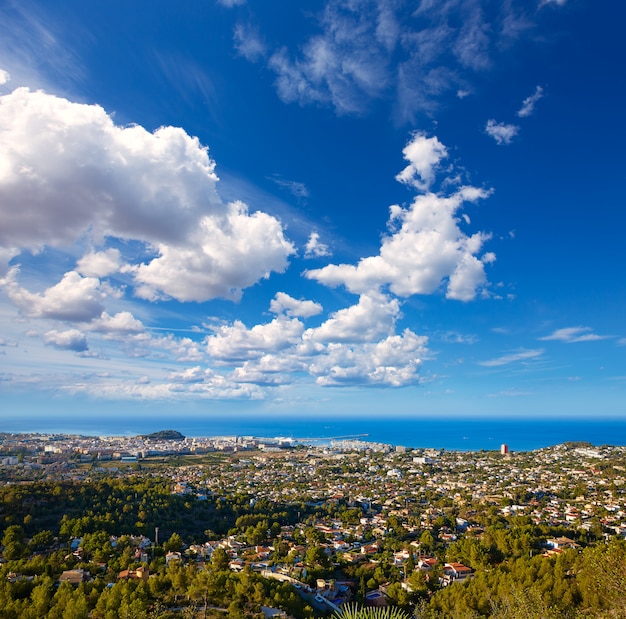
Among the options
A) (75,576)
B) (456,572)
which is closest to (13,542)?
(75,576)

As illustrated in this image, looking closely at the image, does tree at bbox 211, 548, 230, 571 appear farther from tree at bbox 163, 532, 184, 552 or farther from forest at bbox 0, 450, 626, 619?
tree at bbox 163, 532, 184, 552

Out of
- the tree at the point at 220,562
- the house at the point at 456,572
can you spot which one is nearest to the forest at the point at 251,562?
the tree at the point at 220,562

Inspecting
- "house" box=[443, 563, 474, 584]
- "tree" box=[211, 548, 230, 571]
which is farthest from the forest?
"house" box=[443, 563, 474, 584]

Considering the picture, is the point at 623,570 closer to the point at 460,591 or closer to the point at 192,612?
the point at 460,591

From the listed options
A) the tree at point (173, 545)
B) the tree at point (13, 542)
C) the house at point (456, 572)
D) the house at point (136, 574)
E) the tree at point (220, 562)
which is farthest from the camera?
the tree at point (173, 545)

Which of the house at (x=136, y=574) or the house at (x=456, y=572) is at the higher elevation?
the house at (x=136, y=574)

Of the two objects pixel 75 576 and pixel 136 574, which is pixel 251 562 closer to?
pixel 136 574

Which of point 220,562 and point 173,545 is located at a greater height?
point 220,562

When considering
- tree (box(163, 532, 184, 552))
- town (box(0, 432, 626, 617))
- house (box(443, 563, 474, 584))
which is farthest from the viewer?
tree (box(163, 532, 184, 552))

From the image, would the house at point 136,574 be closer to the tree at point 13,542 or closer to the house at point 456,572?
the tree at point 13,542
